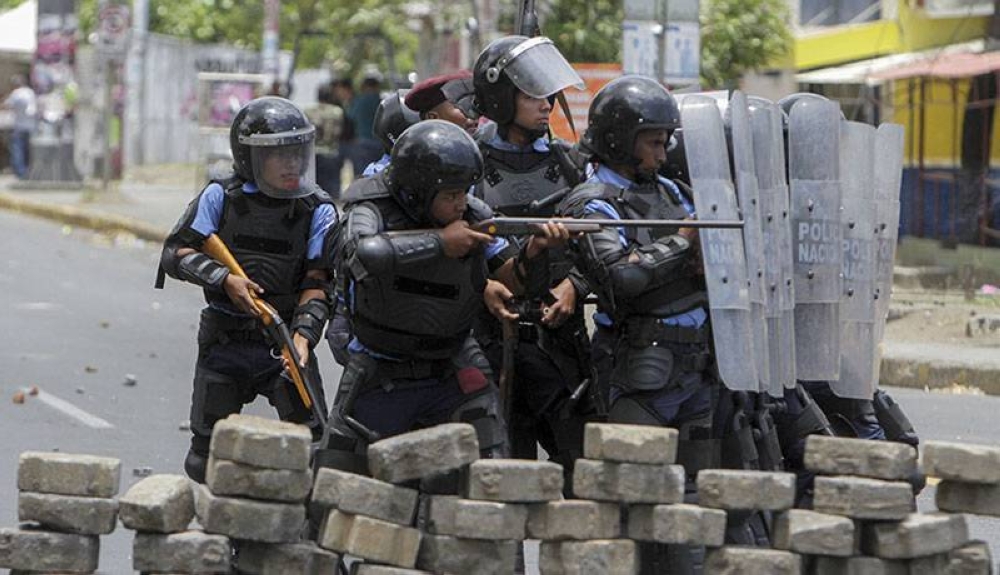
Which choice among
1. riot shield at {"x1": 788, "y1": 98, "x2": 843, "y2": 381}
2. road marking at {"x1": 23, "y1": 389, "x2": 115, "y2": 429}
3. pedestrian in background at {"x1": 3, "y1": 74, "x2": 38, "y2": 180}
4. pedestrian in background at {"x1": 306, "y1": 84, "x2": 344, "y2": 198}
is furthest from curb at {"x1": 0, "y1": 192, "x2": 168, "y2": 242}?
riot shield at {"x1": 788, "y1": 98, "x2": 843, "y2": 381}

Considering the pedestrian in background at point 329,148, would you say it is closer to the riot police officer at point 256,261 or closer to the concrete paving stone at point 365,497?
the riot police officer at point 256,261

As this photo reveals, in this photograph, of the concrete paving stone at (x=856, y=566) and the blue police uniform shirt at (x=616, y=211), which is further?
the blue police uniform shirt at (x=616, y=211)

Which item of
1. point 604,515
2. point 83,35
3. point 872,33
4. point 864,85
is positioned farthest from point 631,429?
point 83,35

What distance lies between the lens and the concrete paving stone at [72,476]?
5480 mm

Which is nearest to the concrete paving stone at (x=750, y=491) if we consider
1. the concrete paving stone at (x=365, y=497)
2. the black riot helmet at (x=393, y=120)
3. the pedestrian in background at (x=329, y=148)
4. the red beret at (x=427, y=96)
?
the concrete paving stone at (x=365, y=497)

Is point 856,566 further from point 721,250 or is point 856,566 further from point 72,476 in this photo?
point 72,476

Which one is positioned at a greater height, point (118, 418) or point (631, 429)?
point (631, 429)

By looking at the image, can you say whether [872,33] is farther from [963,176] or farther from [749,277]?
[749,277]

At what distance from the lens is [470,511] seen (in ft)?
17.9

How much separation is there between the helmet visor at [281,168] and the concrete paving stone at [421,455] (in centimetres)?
182

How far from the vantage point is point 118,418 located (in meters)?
11.1

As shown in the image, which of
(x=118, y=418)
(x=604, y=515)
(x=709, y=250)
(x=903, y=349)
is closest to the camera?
(x=604, y=515)

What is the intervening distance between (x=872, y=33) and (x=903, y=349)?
42.7 feet

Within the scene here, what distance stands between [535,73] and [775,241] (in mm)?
1120
